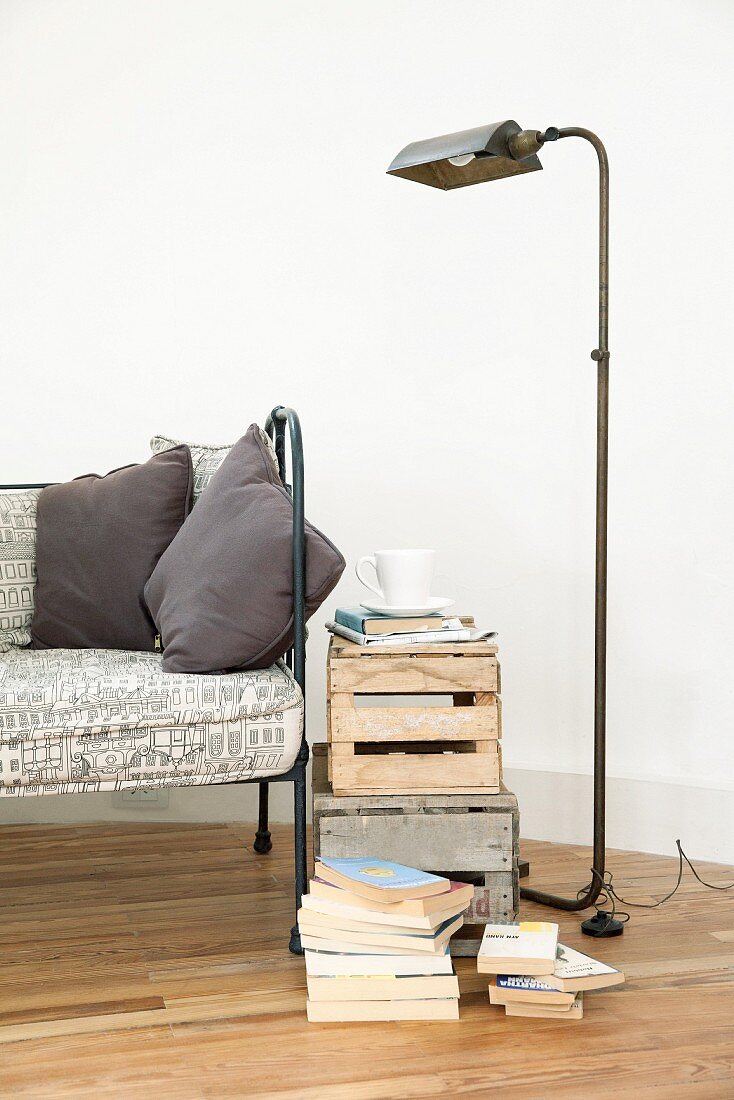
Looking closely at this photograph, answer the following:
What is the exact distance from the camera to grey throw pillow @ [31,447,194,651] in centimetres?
203

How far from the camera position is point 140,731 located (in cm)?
154

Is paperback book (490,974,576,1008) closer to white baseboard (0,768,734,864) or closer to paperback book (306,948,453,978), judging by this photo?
paperback book (306,948,453,978)

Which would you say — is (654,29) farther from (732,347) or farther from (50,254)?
(50,254)

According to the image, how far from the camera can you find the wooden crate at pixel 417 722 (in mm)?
1657

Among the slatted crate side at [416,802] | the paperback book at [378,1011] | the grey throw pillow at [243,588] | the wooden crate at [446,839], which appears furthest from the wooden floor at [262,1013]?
the grey throw pillow at [243,588]

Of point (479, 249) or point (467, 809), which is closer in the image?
point (467, 809)

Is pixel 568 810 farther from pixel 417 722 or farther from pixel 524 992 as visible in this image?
pixel 524 992

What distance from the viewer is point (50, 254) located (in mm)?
2520

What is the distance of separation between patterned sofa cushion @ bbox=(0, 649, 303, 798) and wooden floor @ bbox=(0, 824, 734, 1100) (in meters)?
0.30

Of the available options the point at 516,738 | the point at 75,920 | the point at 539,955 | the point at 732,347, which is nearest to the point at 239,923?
the point at 75,920

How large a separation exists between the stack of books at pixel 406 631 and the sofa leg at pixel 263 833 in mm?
636

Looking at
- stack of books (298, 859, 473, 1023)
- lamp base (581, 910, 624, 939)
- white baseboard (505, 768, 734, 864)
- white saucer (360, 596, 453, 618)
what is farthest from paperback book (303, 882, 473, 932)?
white baseboard (505, 768, 734, 864)

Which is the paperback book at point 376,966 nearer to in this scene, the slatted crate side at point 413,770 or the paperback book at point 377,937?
the paperback book at point 377,937

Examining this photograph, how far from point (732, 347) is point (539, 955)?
1329 mm
